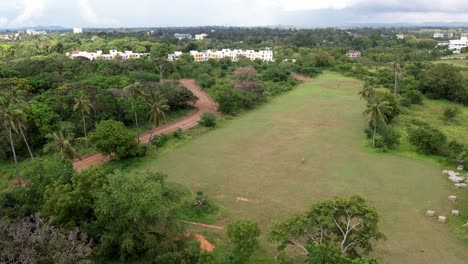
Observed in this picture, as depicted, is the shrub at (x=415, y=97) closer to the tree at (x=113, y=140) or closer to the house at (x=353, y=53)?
the tree at (x=113, y=140)

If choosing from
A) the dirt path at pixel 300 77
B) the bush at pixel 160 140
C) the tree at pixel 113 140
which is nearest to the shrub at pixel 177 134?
the bush at pixel 160 140

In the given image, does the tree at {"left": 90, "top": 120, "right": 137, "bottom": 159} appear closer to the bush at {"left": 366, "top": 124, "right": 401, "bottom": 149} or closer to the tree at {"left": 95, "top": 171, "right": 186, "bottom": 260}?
the tree at {"left": 95, "top": 171, "right": 186, "bottom": 260}

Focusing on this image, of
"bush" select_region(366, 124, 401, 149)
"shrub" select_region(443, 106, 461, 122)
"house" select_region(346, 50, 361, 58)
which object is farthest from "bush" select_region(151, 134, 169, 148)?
"house" select_region(346, 50, 361, 58)

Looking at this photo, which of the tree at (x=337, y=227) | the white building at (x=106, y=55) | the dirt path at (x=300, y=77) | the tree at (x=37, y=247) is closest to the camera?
the tree at (x=37, y=247)

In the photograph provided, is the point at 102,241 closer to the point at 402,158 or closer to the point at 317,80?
the point at 402,158

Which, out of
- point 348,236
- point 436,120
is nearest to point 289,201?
point 348,236

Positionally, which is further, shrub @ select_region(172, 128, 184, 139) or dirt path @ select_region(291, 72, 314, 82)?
dirt path @ select_region(291, 72, 314, 82)

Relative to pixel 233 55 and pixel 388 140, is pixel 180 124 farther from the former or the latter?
pixel 233 55
